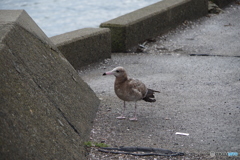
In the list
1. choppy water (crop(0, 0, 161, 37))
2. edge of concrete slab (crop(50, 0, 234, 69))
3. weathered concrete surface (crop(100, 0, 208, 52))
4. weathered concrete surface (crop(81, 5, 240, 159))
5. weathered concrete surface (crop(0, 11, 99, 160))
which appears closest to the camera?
weathered concrete surface (crop(0, 11, 99, 160))

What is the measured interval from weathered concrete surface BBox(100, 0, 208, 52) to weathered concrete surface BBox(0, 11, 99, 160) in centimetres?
303

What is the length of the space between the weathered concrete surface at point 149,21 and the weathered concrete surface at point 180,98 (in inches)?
8.7

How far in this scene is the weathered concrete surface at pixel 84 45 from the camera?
21.8 feet

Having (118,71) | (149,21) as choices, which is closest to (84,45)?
(149,21)

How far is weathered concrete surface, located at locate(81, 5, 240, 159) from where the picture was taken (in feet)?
14.1

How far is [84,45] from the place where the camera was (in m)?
6.95

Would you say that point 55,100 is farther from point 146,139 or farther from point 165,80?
point 165,80

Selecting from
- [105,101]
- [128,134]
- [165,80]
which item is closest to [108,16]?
[165,80]

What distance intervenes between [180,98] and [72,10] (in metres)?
8.42

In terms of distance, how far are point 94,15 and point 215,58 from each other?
19.6 ft

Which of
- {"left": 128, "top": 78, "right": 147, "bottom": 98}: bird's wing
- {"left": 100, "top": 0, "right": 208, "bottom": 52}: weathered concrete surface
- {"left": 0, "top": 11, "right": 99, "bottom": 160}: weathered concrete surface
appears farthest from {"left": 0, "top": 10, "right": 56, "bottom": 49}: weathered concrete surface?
{"left": 100, "top": 0, "right": 208, "bottom": 52}: weathered concrete surface

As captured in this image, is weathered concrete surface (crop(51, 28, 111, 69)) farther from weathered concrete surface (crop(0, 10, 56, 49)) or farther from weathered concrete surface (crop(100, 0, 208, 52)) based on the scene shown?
weathered concrete surface (crop(0, 10, 56, 49))

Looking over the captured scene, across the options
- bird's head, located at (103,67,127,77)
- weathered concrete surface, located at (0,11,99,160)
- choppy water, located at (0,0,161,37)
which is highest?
weathered concrete surface, located at (0,11,99,160)

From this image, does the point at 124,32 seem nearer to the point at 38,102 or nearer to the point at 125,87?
the point at 125,87
